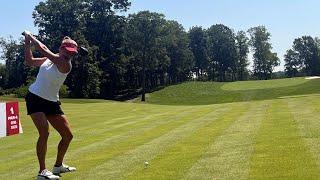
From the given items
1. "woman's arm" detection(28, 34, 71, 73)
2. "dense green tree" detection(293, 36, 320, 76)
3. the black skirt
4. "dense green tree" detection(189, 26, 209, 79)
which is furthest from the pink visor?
Answer: "dense green tree" detection(293, 36, 320, 76)

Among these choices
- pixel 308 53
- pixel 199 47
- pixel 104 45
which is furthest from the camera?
pixel 308 53

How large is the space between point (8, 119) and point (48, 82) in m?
12.5

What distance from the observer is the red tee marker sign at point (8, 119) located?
20.9 metres

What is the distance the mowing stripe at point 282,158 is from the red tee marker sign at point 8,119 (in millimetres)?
10871

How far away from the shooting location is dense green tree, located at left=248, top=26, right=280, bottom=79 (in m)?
166

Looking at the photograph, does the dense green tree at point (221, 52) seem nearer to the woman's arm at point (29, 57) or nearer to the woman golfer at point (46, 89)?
the woman's arm at point (29, 57)

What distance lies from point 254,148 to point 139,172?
331cm

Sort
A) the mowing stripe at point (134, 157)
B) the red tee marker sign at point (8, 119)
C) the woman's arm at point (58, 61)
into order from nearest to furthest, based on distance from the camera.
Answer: the woman's arm at point (58, 61)
the mowing stripe at point (134, 157)
the red tee marker sign at point (8, 119)

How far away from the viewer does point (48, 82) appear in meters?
9.58

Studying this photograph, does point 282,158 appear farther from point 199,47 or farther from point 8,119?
point 199,47

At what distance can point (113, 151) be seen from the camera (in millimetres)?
13312

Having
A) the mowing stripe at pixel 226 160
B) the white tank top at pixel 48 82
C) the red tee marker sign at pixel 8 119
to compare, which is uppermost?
the white tank top at pixel 48 82

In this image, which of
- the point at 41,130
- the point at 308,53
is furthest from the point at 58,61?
the point at 308,53

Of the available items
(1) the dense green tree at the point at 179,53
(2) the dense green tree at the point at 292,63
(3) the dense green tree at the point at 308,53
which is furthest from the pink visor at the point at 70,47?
(2) the dense green tree at the point at 292,63
